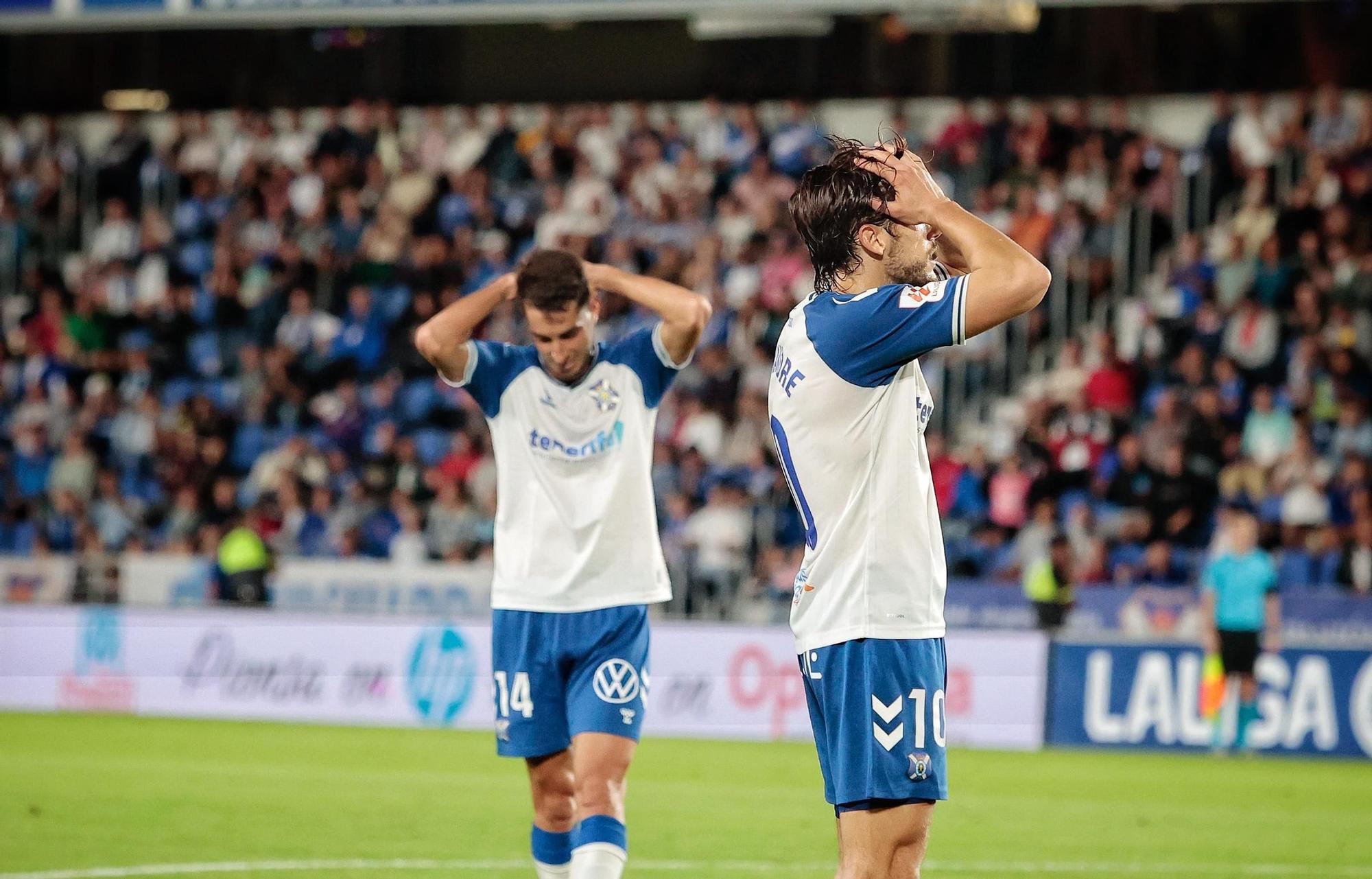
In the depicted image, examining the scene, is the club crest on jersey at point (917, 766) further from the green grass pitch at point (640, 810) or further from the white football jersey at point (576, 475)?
the green grass pitch at point (640, 810)

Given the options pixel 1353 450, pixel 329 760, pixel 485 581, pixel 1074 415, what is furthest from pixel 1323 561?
pixel 329 760

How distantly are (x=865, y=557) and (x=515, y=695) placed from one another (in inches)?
92.5

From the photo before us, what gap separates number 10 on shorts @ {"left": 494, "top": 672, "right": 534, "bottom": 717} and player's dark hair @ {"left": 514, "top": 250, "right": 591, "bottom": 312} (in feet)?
4.23

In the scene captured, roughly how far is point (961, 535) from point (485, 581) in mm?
4585

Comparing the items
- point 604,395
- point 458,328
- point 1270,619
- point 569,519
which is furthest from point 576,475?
point 1270,619

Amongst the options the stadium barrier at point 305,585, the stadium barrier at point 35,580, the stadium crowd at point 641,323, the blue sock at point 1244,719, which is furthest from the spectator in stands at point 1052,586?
the stadium barrier at point 35,580

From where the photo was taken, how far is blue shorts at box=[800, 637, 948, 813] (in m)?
4.71

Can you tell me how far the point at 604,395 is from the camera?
23.0ft

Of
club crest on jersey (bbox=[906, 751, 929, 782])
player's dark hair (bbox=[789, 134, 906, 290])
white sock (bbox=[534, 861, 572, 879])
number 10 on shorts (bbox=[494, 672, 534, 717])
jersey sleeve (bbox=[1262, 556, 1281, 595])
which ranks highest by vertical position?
player's dark hair (bbox=[789, 134, 906, 290])

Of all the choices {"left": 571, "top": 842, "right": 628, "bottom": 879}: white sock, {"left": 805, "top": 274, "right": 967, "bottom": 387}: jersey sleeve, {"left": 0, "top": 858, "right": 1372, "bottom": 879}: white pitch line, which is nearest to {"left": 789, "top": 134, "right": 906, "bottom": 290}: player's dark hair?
{"left": 805, "top": 274, "right": 967, "bottom": 387}: jersey sleeve

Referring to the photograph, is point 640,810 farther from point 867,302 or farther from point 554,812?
point 867,302

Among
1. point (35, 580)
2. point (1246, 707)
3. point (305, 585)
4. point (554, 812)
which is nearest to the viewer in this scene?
point (554, 812)

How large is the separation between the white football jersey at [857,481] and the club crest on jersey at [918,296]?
96 millimetres

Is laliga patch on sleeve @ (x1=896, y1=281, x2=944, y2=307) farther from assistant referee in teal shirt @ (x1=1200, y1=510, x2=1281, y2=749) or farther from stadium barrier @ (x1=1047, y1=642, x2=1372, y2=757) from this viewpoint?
stadium barrier @ (x1=1047, y1=642, x2=1372, y2=757)
